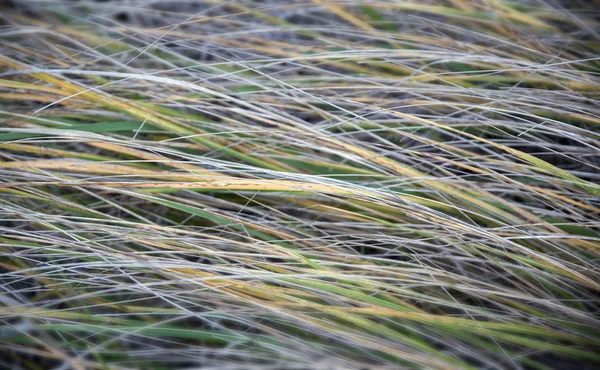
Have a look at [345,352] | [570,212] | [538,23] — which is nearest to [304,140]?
[345,352]

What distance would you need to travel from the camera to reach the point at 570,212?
1.04m

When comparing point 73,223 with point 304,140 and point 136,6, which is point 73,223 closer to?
point 304,140

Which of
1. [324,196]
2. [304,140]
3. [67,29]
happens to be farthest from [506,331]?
[67,29]

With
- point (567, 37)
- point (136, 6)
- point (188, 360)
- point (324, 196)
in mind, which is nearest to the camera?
point (188, 360)

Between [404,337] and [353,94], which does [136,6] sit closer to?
[353,94]

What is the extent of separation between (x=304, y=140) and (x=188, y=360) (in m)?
0.49

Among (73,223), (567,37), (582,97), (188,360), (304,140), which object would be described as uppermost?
(567,37)

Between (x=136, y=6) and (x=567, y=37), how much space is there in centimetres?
114

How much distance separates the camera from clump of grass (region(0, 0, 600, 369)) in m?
0.90

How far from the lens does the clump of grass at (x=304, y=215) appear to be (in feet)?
2.94

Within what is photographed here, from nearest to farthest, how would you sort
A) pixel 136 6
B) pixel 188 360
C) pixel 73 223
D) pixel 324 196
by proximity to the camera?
1. pixel 188 360
2. pixel 73 223
3. pixel 324 196
4. pixel 136 6

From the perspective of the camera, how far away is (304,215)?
1.12 meters

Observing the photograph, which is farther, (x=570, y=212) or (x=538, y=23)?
(x=538, y=23)

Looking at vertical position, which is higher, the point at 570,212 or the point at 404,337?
the point at 570,212
